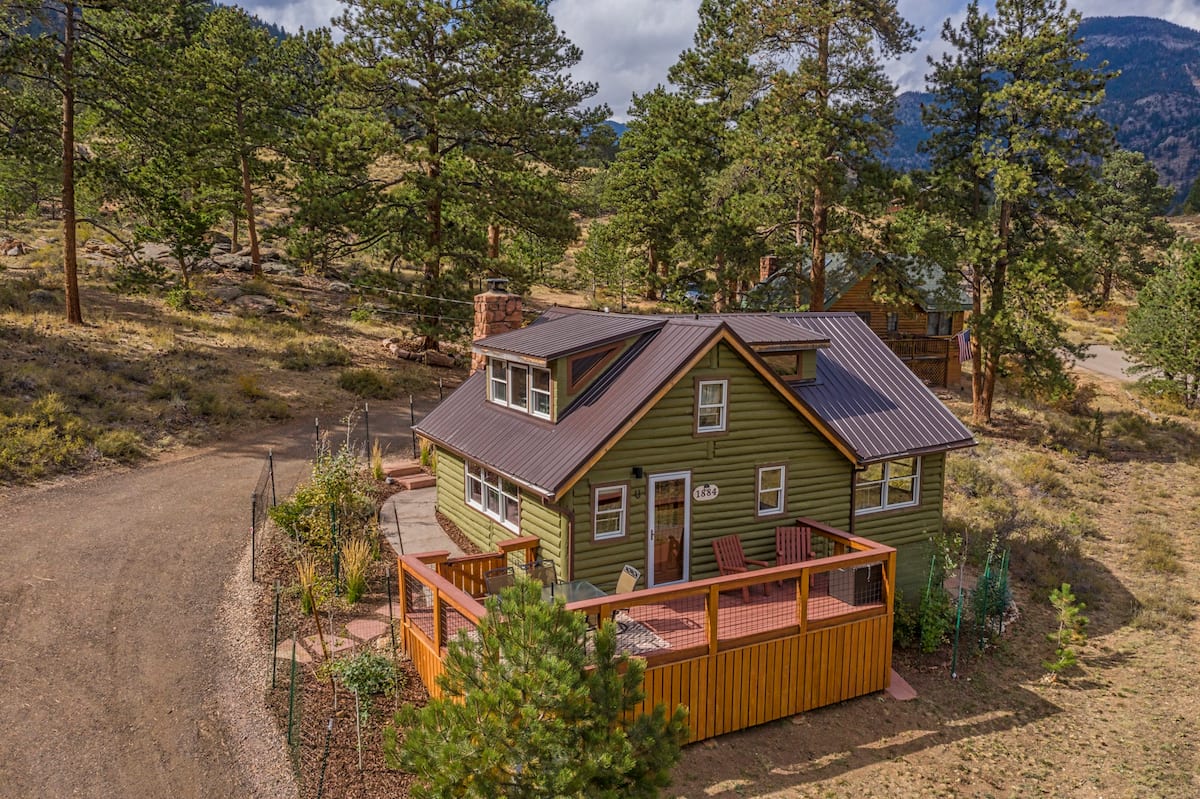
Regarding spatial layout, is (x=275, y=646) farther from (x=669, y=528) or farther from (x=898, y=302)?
(x=898, y=302)

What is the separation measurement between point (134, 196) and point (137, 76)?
3783 mm

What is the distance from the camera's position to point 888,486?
15.8 meters

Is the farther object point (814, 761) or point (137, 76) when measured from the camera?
point (137, 76)

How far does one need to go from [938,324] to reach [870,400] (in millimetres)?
24972

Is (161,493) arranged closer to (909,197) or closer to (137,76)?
(137,76)

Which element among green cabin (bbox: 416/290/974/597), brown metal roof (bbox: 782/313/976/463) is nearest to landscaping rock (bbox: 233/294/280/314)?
green cabin (bbox: 416/290/974/597)

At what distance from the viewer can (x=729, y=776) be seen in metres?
10.2

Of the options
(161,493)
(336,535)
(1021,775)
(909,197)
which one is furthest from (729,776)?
(909,197)

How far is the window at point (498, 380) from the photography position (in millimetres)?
15516

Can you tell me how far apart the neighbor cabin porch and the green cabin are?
1153 millimetres

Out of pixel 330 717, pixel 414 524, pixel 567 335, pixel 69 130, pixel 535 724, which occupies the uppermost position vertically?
pixel 69 130

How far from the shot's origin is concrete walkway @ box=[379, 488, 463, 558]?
15320mm

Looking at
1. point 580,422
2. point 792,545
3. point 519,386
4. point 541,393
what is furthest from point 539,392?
point 792,545

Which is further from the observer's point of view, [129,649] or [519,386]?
[519,386]
